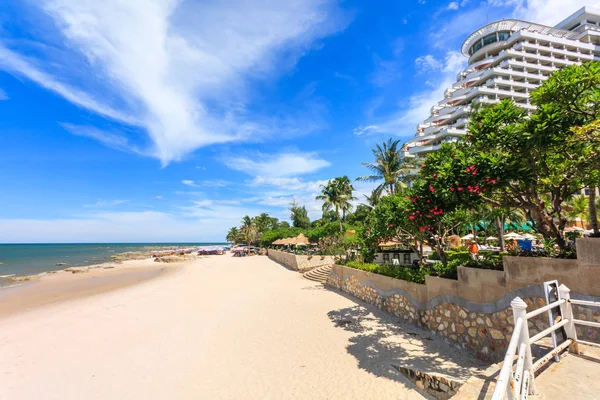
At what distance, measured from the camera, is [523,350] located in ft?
10.5

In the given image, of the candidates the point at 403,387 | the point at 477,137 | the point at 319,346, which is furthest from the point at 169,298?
the point at 477,137

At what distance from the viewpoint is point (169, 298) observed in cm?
1714

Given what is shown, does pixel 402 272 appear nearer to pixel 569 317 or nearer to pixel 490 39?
pixel 569 317

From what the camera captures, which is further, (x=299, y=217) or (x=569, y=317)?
(x=299, y=217)

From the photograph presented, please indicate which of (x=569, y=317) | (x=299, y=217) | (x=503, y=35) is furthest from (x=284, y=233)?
(x=503, y=35)

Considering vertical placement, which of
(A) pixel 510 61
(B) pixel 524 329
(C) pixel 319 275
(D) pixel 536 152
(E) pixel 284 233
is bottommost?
(C) pixel 319 275

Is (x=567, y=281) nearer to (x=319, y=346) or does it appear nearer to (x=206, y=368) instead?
(x=319, y=346)

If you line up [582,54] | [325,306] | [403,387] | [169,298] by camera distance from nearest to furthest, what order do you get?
[403,387] → [325,306] → [169,298] → [582,54]

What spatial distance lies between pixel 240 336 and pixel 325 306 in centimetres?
513

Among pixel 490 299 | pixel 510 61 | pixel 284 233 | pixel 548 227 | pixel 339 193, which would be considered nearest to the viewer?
pixel 490 299

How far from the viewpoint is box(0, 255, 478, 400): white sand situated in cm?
669

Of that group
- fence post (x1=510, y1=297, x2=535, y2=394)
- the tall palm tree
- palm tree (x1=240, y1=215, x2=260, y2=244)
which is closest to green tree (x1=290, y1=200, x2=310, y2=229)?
palm tree (x1=240, y1=215, x2=260, y2=244)

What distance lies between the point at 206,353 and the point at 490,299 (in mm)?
8366

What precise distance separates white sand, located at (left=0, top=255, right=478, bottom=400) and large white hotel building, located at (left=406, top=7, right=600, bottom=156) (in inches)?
2116
